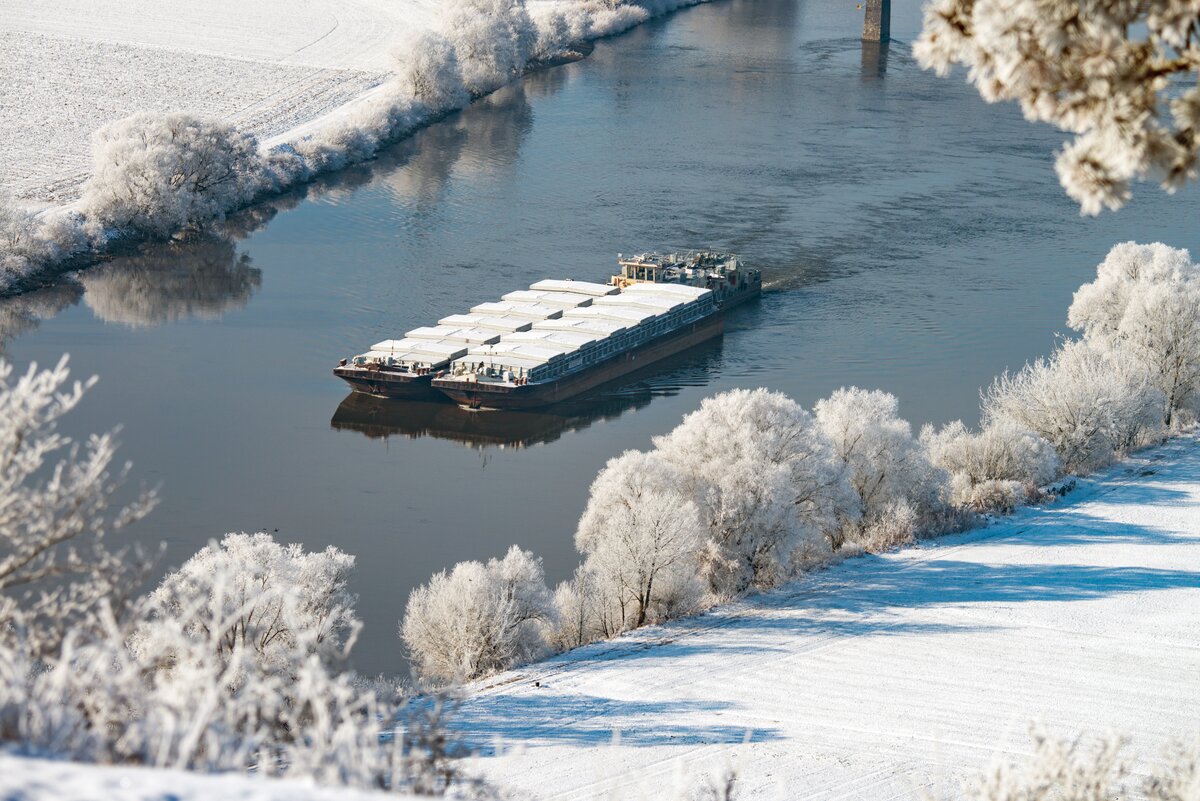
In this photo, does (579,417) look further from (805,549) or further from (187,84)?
(187,84)

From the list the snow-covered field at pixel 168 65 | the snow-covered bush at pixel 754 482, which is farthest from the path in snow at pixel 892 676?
the snow-covered field at pixel 168 65

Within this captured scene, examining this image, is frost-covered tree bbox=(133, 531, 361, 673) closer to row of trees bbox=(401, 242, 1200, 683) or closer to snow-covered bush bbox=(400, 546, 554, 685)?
snow-covered bush bbox=(400, 546, 554, 685)

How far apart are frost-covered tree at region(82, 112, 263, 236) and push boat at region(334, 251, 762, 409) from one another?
17.2 meters

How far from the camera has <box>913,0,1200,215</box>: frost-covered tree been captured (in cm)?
1074

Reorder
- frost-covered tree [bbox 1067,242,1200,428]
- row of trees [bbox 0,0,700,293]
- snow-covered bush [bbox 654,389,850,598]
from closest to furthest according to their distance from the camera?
A: snow-covered bush [bbox 654,389,850,598] → frost-covered tree [bbox 1067,242,1200,428] → row of trees [bbox 0,0,700,293]

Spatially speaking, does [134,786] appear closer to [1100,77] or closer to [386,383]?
[1100,77]

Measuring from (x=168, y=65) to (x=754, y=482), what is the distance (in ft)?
235

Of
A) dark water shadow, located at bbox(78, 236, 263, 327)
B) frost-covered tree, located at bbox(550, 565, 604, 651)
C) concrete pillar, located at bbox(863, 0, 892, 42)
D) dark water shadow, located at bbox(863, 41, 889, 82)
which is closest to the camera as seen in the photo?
frost-covered tree, located at bbox(550, 565, 604, 651)

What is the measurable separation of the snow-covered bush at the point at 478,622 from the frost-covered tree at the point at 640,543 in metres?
2.13

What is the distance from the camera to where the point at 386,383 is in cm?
4906

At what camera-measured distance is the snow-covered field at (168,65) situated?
3145 inches

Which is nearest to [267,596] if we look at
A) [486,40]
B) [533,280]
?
[533,280]

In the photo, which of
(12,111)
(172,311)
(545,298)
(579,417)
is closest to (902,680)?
(579,417)

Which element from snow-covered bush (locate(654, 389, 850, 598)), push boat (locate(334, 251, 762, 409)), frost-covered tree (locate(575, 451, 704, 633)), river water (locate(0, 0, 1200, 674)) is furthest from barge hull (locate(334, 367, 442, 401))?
frost-covered tree (locate(575, 451, 704, 633))
